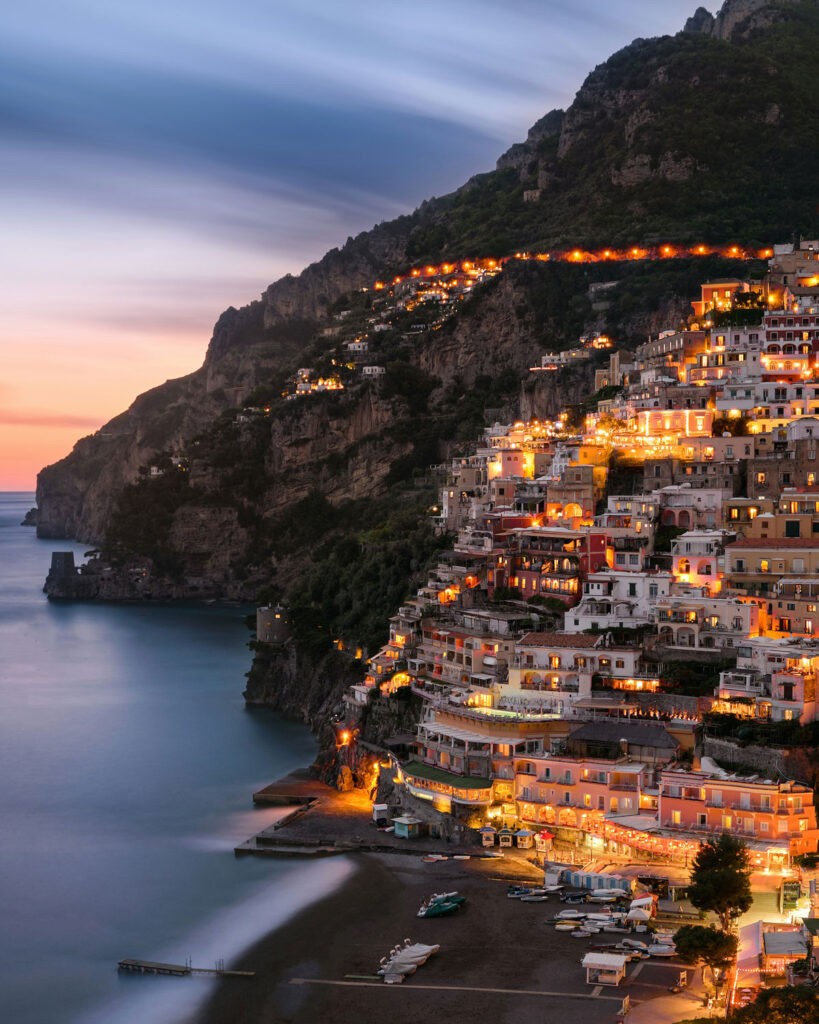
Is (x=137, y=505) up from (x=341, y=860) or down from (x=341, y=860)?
up

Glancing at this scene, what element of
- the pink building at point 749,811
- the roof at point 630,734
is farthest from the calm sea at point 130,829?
the pink building at point 749,811

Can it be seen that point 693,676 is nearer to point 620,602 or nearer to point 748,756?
point 620,602

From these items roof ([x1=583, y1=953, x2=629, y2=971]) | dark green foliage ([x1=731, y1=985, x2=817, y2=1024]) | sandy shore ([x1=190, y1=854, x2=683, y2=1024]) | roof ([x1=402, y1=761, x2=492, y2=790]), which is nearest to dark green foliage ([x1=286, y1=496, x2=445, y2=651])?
roof ([x1=402, y1=761, x2=492, y2=790])

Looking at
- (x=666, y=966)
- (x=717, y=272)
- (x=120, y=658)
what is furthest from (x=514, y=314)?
(x=666, y=966)

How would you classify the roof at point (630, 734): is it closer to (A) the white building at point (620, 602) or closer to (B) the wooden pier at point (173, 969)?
(A) the white building at point (620, 602)

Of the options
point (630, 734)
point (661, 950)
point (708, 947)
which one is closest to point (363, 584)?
point (630, 734)

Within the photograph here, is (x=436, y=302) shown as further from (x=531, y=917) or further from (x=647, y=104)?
(x=531, y=917)

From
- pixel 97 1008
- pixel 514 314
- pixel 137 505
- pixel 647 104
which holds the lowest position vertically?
pixel 97 1008

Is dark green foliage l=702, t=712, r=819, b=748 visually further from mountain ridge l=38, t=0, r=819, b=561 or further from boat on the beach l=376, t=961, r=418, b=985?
mountain ridge l=38, t=0, r=819, b=561
